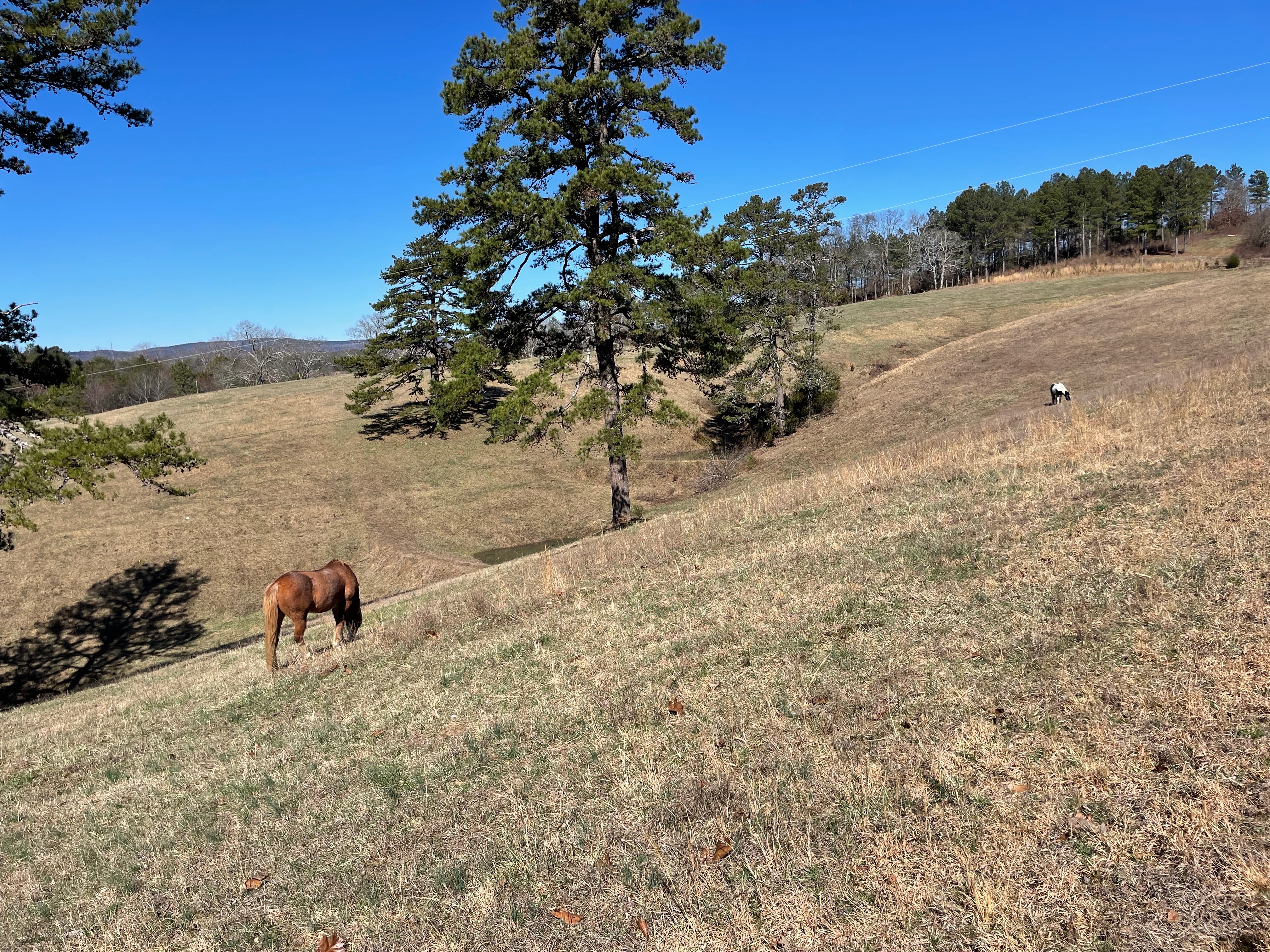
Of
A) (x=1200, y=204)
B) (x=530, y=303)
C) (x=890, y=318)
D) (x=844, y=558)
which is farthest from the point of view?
(x=1200, y=204)

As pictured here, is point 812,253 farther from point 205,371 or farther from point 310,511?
point 205,371

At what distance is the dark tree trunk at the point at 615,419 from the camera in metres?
21.4

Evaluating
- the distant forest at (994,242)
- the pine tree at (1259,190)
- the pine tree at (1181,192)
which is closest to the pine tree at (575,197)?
the distant forest at (994,242)

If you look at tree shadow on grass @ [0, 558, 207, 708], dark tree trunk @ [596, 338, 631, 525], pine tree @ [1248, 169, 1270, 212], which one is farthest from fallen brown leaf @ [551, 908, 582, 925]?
pine tree @ [1248, 169, 1270, 212]

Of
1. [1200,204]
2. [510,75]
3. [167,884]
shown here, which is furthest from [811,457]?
[1200,204]

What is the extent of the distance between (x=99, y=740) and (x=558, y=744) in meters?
7.85

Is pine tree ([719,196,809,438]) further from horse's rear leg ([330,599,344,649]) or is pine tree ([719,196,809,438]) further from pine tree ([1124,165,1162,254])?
pine tree ([1124,165,1162,254])

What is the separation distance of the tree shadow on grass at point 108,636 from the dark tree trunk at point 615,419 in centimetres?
1496

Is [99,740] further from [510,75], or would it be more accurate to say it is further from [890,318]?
[890,318]

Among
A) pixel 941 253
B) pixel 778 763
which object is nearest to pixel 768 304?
pixel 778 763

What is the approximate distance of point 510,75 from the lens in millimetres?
18859

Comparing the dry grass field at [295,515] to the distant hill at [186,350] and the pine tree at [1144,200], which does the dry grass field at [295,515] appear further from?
the pine tree at [1144,200]

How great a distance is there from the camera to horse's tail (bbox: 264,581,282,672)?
1052cm

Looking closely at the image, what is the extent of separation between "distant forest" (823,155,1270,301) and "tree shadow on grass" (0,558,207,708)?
7809 cm
